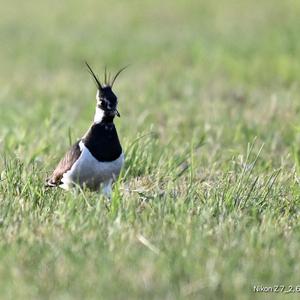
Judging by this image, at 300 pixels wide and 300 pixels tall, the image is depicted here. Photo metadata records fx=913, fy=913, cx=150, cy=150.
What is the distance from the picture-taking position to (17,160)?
5.73 m

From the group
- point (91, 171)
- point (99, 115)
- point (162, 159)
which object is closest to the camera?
point (91, 171)

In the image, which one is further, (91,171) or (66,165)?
(66,165)

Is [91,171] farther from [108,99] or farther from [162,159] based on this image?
[162,159]

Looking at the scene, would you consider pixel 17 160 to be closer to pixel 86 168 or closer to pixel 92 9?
pixel 86 168

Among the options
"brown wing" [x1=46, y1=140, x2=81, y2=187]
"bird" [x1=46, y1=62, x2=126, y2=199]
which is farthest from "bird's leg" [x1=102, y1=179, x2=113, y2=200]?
"brown wing" [x1=46, y1=140, x2=81, y2=187]

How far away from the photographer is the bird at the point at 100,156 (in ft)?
17.5

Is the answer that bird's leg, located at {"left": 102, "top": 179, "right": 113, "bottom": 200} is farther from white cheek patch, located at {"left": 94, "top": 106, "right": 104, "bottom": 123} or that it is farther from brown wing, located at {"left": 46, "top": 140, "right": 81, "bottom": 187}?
white cheek patch, located at {"left": 94, "top": 106, "right": 104, "bottom": 123}

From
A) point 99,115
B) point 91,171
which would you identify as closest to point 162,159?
point 99,115

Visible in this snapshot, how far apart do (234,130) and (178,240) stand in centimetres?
366

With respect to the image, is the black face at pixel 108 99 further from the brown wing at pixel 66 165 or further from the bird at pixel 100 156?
the brown wing at pixel 66 165

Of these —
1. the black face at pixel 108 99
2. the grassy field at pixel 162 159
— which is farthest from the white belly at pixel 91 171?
the black face at pixel 108 99

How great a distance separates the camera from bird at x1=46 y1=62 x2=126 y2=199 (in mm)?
5340

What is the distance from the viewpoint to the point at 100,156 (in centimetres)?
535

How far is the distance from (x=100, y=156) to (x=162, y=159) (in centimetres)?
113
